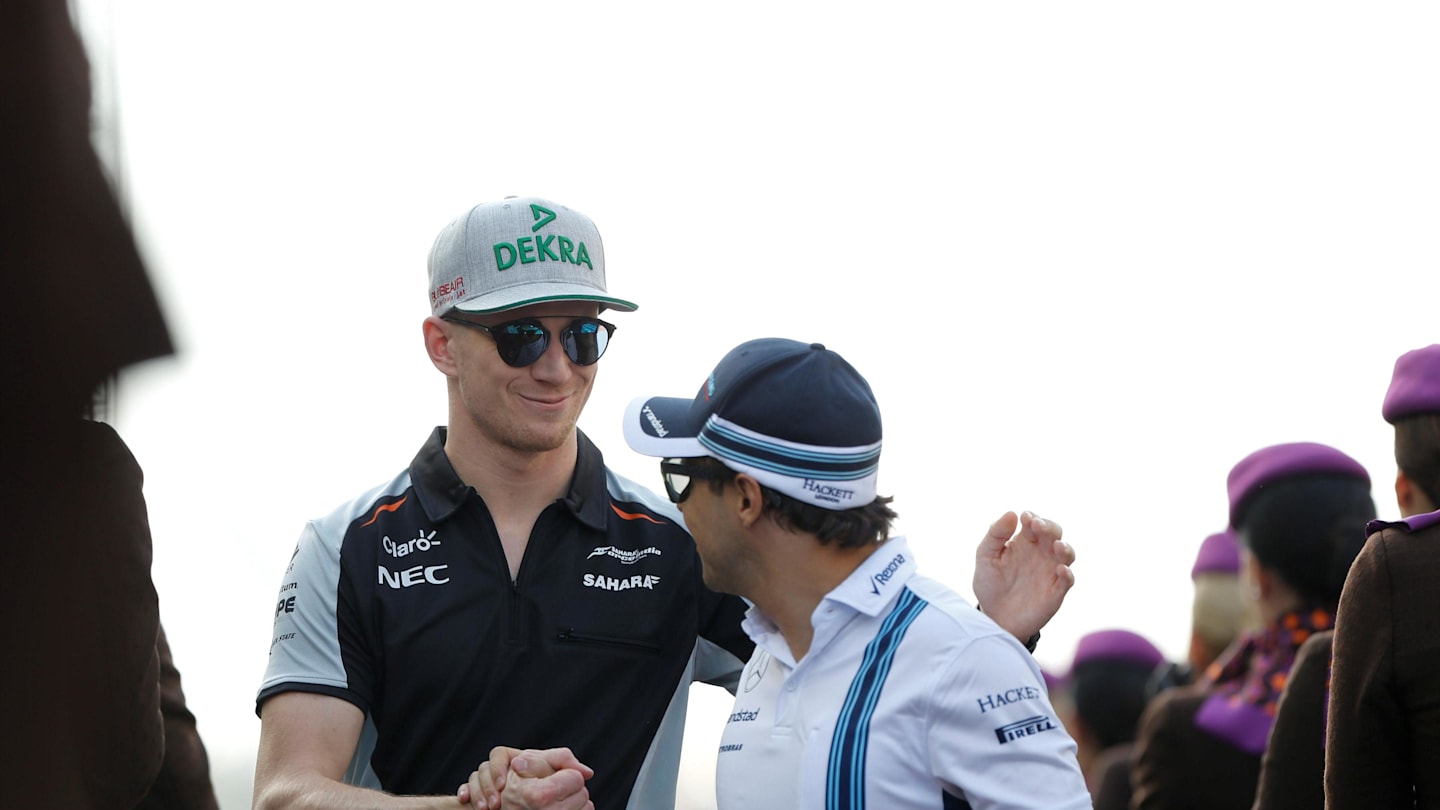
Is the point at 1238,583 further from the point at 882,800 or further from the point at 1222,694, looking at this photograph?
the point at 882,800

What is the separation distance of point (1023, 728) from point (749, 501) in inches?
27.4

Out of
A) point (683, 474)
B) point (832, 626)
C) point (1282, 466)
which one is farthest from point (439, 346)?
point (1282, 466)

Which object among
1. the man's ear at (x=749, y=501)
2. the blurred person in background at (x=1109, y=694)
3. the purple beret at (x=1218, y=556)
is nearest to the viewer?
the man's ear at (x=749, y=501)

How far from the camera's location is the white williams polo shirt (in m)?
2.31

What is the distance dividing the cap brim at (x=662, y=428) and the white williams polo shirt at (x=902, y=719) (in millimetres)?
436

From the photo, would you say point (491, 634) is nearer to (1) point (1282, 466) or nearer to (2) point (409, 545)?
(2) point (409, 545)

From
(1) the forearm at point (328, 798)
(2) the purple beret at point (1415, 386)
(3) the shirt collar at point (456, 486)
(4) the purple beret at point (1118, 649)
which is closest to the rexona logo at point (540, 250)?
(3) the shirt collar at point (456, 486)

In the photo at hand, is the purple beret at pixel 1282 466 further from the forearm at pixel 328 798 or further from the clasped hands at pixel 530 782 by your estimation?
the forearm at pixel 328 798

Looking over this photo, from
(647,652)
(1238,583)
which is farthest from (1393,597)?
(1238,583)

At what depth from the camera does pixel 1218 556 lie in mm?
5914

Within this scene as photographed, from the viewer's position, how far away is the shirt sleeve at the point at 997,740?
2.29m

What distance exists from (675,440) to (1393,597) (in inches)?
55.3

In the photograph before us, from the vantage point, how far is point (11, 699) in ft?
2.27

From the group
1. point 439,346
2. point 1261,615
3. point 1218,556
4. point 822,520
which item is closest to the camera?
point 822,520
